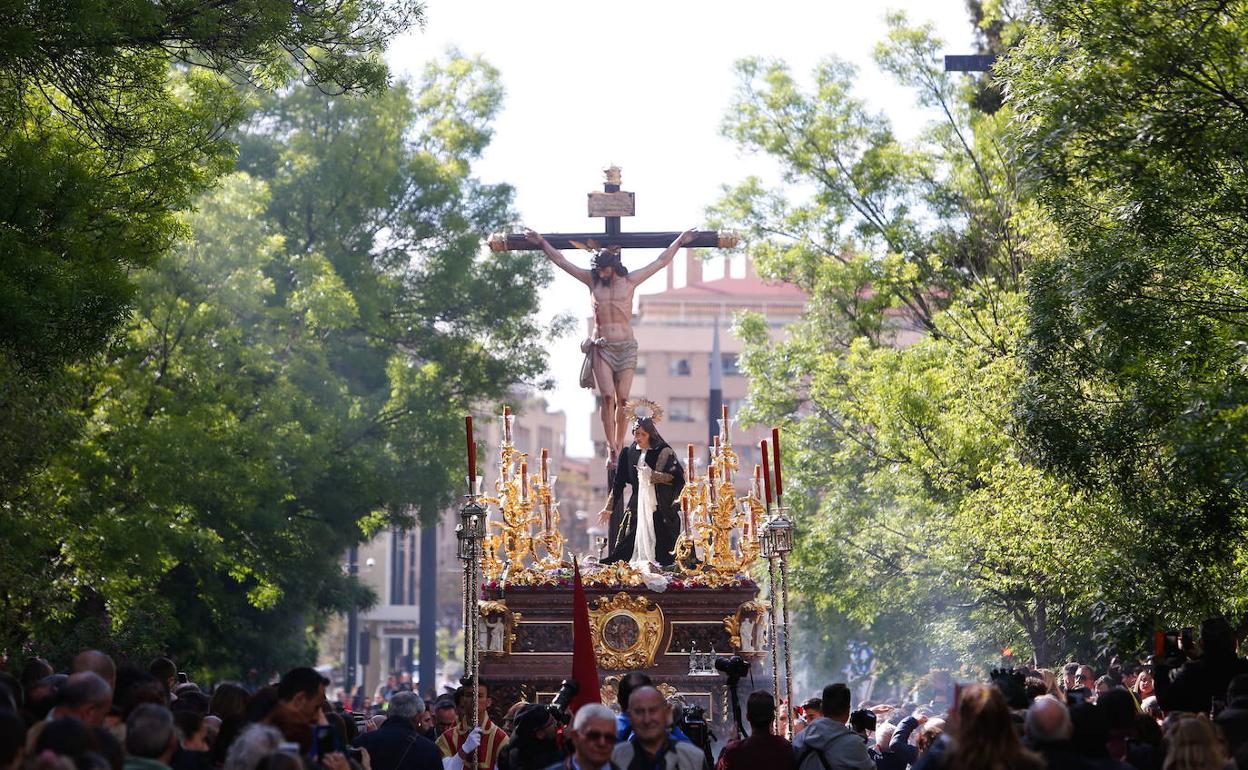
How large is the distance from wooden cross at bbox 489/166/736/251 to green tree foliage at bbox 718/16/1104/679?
5.35m

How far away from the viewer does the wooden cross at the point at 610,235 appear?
2275 centimetres

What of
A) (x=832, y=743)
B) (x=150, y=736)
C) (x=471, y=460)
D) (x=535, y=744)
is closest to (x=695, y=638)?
(x=471, y=460)

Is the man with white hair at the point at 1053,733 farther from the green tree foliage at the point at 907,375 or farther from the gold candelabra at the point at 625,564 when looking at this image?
the green tree foliage at the point at 907,375

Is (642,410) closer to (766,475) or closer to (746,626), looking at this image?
(746,626)

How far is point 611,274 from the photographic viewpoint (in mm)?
22531

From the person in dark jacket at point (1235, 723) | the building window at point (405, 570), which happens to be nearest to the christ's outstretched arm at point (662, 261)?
the person in dark jacket at point (1235, 723)

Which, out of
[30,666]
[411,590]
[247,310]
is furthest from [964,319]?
[411,590]

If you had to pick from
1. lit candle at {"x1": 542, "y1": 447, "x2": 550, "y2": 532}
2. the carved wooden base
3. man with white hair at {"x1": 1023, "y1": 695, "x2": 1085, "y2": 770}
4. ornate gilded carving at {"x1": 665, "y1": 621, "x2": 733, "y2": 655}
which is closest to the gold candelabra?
lit candle at {"x1": 542, "y1": 447, "x2": 550, "y2": 532}

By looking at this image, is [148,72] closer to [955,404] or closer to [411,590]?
[955,404]

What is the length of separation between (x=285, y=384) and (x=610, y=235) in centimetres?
1547

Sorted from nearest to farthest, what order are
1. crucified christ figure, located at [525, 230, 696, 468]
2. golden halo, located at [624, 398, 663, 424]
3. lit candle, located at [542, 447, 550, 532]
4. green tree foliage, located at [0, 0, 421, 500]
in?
green tree foliage, located at [0, 0, 421, 500] < lit candle, located at [542, 447, 550, 532] < golden halo, located at [624, 398, 663, 424] < crucified christ figure, located at [525, 230, 696, 468]

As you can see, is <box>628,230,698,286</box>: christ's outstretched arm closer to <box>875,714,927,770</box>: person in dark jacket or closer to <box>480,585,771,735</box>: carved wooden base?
<box>480,585,771,735</box>: carved wooden base

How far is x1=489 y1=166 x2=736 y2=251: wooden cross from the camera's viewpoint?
2275 centimetres

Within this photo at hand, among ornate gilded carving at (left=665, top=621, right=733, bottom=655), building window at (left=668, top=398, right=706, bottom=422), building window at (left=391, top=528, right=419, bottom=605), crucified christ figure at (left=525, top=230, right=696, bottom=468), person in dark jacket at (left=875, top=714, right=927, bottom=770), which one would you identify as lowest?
person in dark jacket at (left=875, top=714, right=927, bottom=770)
